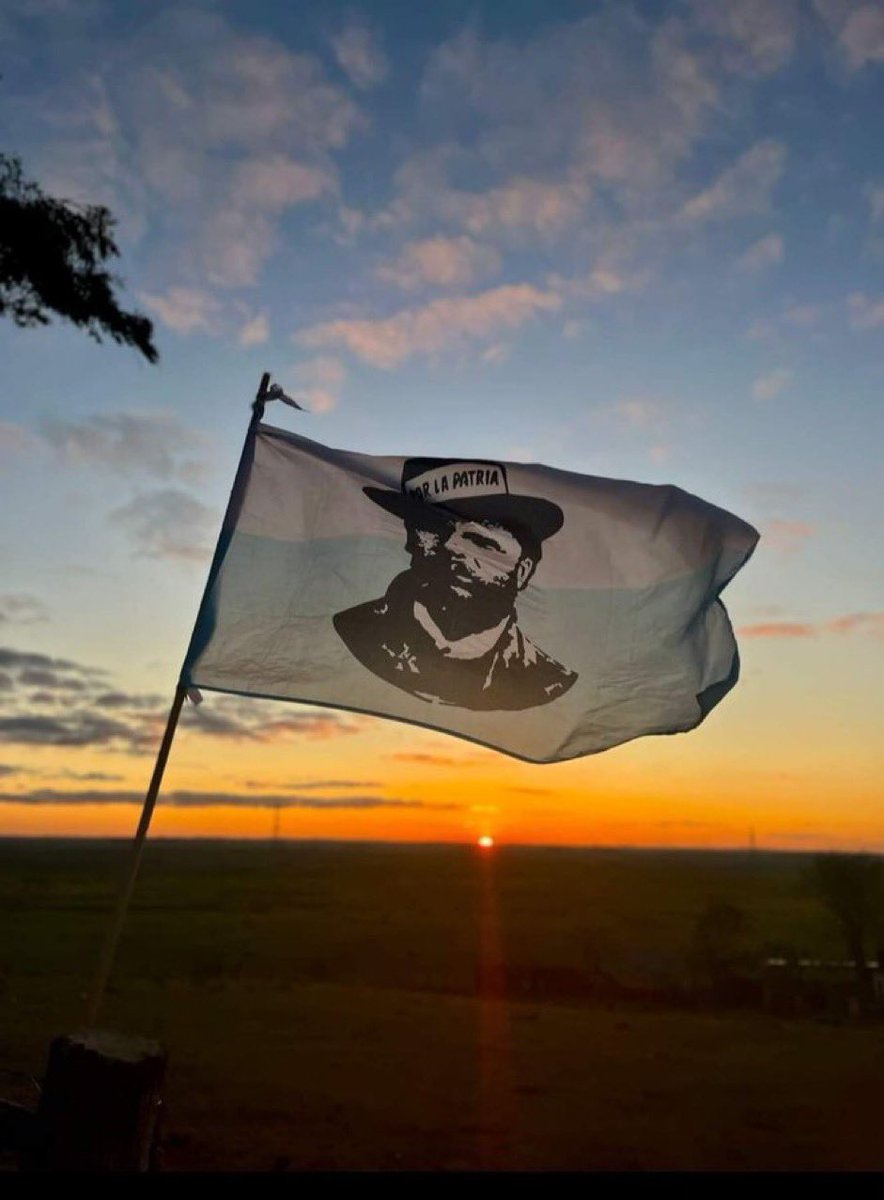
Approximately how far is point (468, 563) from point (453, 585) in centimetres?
17

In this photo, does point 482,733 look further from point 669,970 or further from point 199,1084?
point 669,970

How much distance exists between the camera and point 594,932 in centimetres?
5938

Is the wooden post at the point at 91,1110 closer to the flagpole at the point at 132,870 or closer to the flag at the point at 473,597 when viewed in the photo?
the flagpole at the point at 132,870

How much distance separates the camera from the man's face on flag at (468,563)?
6883 mm

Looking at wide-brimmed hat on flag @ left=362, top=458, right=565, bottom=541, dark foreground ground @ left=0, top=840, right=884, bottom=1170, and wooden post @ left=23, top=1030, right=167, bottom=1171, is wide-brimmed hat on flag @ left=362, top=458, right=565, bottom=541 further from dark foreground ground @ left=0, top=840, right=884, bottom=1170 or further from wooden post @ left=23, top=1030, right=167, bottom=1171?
dark foreground ground @ left=0, top=840, right=884, bottom=1170

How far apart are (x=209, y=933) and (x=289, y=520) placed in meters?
47.9

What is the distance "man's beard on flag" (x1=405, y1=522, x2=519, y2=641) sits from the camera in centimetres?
679

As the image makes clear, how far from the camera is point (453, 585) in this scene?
22.7 feet

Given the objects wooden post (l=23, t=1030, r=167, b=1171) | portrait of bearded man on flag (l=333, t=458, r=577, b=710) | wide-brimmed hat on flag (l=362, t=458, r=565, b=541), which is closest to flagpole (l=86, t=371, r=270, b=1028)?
wooden post (l=23, t=1030, r=167, b=1171)

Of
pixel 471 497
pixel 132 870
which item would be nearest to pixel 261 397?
pixel 471 497

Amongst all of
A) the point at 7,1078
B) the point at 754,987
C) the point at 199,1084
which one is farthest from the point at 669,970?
the point at 7,1078

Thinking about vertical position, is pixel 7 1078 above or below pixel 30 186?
below

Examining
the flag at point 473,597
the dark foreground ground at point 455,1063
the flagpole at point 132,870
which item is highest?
the flag at point 473,597

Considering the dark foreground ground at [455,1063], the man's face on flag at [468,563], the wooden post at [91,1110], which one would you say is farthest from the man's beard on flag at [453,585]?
the dark foreground ground at [455,1063]
